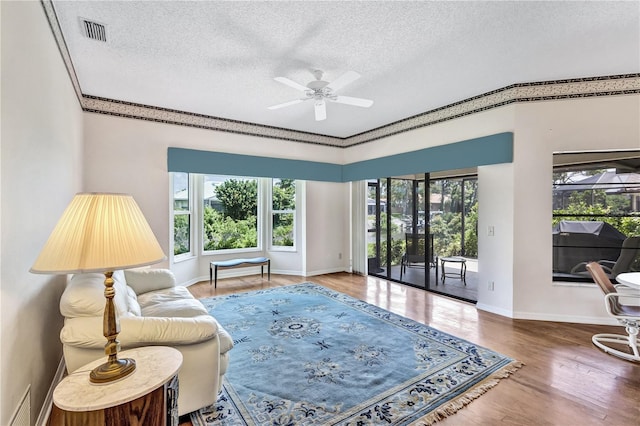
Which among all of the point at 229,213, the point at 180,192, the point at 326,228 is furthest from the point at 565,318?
the point at 180,192

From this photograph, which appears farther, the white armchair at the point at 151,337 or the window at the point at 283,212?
the window at the point at 283,212

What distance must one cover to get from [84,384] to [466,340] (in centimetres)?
314

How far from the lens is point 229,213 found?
6.19 m

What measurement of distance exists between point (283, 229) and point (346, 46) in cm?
427

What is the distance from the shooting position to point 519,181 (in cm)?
375

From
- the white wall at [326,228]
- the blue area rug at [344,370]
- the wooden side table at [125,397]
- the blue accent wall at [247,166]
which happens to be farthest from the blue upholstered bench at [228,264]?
the wooden side table at [125,397]

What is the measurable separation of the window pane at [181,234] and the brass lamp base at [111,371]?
387 centimetres

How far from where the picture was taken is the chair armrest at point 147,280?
322 centimetres

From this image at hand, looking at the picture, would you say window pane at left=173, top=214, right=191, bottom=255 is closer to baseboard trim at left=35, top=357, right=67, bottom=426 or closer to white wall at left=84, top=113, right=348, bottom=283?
white wall at left=84, top=113, right=348, bottom=283

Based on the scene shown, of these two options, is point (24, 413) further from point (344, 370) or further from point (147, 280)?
point (344, 370)

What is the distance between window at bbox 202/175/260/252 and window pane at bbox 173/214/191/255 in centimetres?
32

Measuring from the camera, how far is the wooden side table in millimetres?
1276

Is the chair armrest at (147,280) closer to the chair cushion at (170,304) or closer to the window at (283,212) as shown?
the chair cushion at (170,304)

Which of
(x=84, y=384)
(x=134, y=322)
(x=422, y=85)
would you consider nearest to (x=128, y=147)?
(x=134, y=322)
